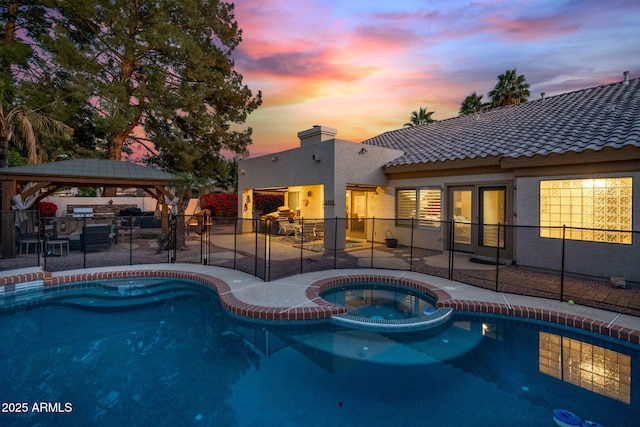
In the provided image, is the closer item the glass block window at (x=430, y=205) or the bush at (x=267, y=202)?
the glass block window at (x=430, y=205)

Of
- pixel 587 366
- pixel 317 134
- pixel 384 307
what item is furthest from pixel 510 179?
pixel 317 134

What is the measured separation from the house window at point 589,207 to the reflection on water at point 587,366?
401 cm

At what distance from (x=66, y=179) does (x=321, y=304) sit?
1092 centimetres

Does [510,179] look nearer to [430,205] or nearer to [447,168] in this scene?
[447,168]

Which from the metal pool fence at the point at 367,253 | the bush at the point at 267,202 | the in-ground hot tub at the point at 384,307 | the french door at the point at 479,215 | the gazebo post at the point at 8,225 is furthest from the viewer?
the bush at the point at 267,202

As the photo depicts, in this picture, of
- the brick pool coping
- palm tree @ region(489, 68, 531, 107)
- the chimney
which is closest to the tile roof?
the chimney

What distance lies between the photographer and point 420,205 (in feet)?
43.0

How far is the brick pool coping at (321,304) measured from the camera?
5.35 m

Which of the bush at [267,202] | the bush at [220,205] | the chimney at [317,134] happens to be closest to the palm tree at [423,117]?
the bush at [267,202]

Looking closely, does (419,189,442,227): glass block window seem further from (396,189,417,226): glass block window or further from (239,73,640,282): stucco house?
(396,189,417,226): glass block window

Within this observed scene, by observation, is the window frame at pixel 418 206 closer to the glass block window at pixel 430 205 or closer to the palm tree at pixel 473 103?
the glass block window at pixel 430 205

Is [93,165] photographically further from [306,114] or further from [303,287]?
[306,114]

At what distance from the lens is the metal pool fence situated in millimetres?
7773

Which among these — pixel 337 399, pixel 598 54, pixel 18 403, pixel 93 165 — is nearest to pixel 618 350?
pixel 337 399
